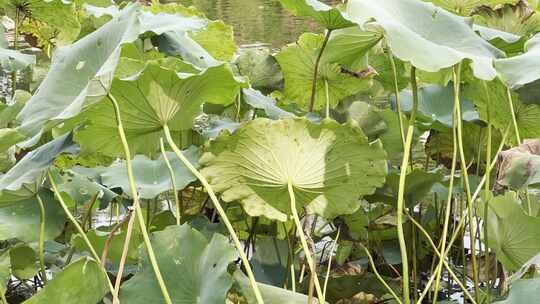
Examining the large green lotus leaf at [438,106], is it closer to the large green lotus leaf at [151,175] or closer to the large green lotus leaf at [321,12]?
the large green lotus leaf at [321,12]

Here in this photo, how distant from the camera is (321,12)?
1169 millimetres

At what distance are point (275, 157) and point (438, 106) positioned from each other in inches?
21.3

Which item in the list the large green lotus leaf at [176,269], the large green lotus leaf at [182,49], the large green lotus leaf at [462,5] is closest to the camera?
the large green lotus leaf at [176,269]

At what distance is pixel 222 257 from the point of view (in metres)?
0.91

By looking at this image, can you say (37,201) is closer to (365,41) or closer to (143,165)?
(143,165)

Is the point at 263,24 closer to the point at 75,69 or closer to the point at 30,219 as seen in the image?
the point at 30,219

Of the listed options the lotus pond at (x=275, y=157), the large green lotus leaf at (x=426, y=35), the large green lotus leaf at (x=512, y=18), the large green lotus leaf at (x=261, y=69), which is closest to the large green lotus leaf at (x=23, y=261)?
the lotus pond at (x=275, y=157)

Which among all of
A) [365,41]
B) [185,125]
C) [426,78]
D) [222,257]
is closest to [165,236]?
[222,257]

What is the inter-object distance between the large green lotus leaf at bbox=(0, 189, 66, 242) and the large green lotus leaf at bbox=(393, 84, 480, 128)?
1.92 ft

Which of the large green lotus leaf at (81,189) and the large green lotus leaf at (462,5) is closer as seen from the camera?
the large green lotus leaf at (81,189)

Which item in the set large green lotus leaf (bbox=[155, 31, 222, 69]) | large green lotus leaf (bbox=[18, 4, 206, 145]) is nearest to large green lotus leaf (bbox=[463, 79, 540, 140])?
large green lotus leaf (bbox=[155, 31, 222, 69])

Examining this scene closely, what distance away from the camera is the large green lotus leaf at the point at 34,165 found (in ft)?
3.23

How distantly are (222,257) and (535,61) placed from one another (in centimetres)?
38

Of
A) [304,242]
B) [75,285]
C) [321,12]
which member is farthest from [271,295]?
[321,12]
